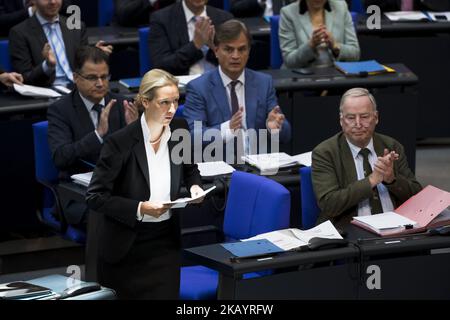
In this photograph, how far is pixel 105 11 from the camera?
9414mm

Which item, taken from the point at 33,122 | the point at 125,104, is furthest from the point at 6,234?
the point at 125,104

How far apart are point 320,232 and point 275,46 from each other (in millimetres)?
3080

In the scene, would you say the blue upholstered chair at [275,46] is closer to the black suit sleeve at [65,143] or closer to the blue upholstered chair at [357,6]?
the blue upholstered chair at [357,6]

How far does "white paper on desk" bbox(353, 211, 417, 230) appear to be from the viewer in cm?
589

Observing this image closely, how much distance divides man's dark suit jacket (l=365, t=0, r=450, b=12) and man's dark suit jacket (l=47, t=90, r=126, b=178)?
319cm

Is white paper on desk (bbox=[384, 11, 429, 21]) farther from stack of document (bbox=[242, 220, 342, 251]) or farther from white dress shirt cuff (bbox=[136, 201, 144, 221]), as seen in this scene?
white dress shirt cuff (bbox=[136, 201, 144, 221])

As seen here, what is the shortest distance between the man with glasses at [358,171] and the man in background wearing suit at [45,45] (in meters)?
2.07

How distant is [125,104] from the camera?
6.66m

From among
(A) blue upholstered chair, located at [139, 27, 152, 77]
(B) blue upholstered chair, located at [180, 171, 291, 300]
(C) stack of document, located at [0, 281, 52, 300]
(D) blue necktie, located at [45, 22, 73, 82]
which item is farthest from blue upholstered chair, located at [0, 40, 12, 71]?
(C) stack of document, located at [0, 281, 52, 300]

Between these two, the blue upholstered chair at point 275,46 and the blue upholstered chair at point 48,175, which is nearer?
the blue upholstered chair at point 48,175

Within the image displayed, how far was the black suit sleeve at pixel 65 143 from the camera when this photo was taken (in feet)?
21.8

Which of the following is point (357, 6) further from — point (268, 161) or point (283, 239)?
point (283, 239)

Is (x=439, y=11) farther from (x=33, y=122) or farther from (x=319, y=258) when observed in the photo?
(x=319, y=258)

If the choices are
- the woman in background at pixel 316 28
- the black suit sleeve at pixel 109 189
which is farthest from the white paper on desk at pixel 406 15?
the black suit sleeve at pixel 109 189
